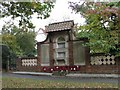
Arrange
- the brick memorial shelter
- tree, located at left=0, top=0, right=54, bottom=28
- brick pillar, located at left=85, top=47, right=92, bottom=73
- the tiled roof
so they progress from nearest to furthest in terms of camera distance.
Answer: tree, located at left=0, top=0, right=54, bottom=28
the brick memorial shelter
brick pillar, located at left=85, top=47, right=92, bottom=73
the tiled roof

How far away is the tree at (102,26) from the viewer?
9.90m

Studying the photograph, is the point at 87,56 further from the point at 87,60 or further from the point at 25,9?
the point at 25,9

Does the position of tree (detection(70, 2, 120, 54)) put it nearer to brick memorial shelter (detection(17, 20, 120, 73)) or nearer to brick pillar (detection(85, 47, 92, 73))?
brick pillar (detection(85, 47, 92, 73))

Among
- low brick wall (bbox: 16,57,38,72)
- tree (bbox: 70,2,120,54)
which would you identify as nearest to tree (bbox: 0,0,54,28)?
tree (bbox: 70,2,120,54)

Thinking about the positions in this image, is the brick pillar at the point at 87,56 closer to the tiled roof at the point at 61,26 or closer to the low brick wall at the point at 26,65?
the tiled roof at the point at 61,26

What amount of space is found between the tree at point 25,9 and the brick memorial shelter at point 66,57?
25.4ft

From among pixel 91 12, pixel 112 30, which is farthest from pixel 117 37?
pixel 91 12

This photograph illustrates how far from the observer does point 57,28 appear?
15.8 metres

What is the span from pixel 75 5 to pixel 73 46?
264 cm

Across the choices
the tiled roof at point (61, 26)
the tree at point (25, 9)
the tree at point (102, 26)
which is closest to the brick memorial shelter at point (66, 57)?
the tiled roof at point (61, 26)

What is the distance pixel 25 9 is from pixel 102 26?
5.26m

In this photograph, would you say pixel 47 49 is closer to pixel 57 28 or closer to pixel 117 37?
pixel 57 28

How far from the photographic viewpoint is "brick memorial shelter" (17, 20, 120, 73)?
45.2 ft

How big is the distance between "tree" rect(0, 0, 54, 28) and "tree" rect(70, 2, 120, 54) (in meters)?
2.83
